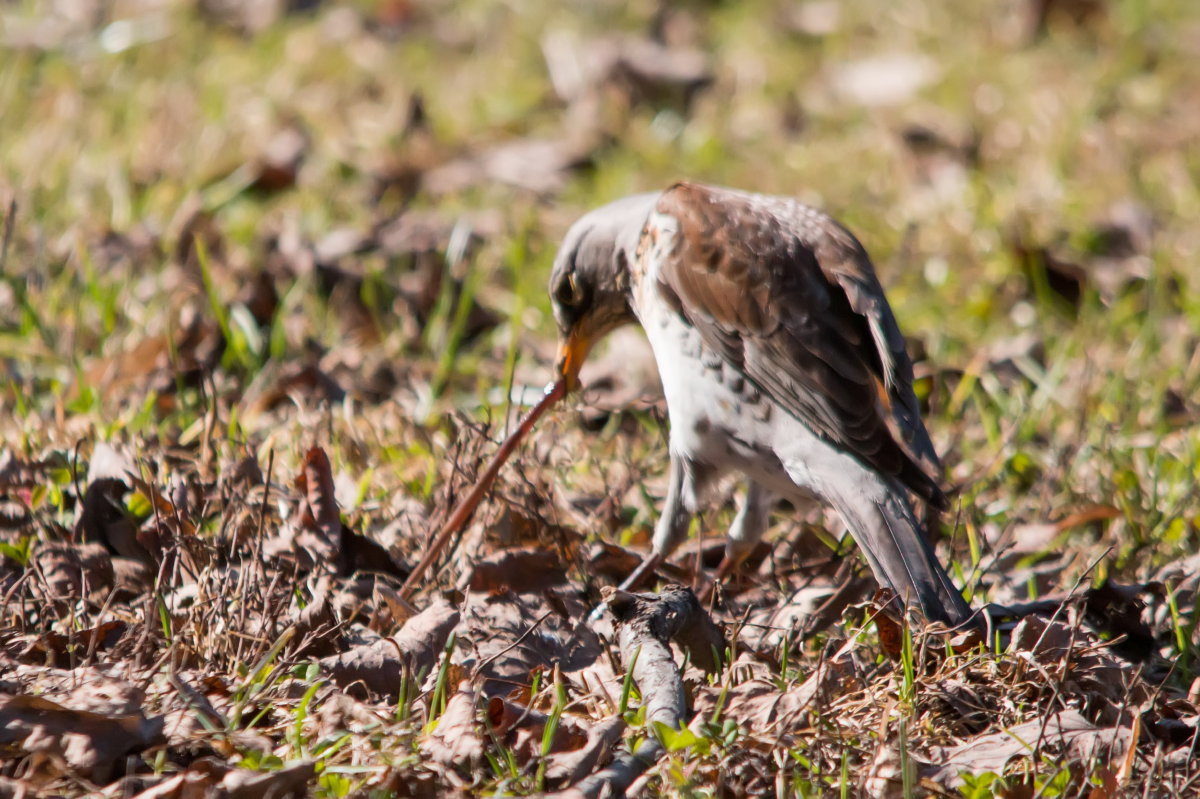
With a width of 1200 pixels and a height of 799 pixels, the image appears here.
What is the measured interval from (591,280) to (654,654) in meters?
1.47

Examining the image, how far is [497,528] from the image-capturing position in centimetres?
355

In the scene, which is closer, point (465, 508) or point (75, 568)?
point (75, 568)

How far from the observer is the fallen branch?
100 inches

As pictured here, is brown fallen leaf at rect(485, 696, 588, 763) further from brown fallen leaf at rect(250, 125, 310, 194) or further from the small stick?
brown fallen leaf at rect(250, 125, 310, 194)

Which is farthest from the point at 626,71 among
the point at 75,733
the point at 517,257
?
the point at 75,733

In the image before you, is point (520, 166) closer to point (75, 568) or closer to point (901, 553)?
point (75, 568)

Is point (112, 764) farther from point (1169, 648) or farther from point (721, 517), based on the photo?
point (1169, 648)

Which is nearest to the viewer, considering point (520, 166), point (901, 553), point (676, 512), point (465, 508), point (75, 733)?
point (75, 733)

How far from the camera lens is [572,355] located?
4012mm

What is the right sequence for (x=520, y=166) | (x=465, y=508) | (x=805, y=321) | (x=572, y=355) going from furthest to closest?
(x=520, y=166) < (x=572, y=355) < (x=805, y=321) < (x=465, y=508)

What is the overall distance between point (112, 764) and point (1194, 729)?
2093mm

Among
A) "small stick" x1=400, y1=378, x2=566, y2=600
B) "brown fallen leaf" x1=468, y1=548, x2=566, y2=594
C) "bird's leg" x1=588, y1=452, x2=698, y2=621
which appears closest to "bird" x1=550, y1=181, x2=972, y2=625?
"bird's leg" x1=588, y1=452, x2=698, y2=621

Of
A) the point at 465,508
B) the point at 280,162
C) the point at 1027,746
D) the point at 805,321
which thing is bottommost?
the point at 1027,746

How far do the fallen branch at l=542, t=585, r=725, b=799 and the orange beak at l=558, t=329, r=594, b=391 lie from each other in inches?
37.0
